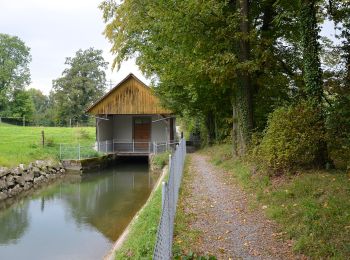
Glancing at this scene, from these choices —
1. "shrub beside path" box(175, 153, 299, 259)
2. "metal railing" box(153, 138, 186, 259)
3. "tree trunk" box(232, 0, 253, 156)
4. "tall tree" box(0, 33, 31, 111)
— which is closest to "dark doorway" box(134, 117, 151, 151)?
"tree trunk" box(232, 0, 253, 156)

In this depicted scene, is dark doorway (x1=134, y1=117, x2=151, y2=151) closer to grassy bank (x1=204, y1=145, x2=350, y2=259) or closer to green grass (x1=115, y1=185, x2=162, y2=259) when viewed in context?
grassy bank (x1=204, y1=145, x2=350, y2=259)

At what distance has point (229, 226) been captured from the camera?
8.24 m

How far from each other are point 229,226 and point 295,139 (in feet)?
12.3

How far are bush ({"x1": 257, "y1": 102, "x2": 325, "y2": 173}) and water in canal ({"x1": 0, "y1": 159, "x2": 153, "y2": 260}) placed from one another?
18.1 ft

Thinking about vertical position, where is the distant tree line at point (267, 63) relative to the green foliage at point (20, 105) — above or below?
below

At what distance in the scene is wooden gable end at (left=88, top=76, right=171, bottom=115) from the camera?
28.7 meters

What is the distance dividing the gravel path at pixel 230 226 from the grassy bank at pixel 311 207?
312 millimetres

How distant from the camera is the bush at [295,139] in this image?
10.7 m

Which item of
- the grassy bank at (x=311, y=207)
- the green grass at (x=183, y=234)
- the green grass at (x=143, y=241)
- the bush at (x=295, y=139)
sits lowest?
the green grass at (x=143, y=241)

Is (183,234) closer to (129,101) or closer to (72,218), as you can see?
(72,218)

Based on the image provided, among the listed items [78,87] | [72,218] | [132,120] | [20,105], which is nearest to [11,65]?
[20,105]

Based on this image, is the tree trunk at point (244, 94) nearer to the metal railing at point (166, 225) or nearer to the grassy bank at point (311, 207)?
the grassy bank at point (311, 207)

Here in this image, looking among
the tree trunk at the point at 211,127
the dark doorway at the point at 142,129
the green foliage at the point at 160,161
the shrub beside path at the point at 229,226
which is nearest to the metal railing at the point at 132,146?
the dark doorway at the point at 142,129

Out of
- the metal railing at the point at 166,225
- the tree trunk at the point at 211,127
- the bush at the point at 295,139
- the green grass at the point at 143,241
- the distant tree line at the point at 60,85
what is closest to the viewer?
the metal railing at the point at 166,225
